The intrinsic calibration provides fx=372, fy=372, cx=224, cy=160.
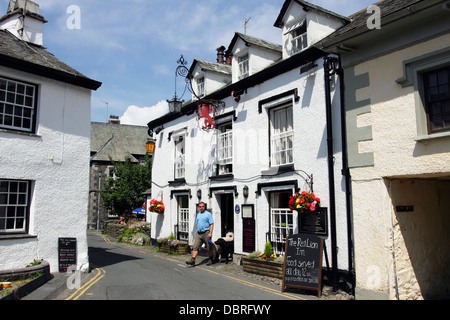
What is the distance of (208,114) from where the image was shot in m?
14.1

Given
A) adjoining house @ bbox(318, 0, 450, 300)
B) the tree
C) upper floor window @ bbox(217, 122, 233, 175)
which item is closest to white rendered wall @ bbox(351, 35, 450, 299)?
adjoining house @ bbox(318, 0, 450, 300)

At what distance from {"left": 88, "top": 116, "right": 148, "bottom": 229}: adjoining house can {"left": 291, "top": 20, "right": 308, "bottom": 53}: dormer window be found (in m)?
26.9

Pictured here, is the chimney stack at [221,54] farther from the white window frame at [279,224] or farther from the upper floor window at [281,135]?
the white window frame at [279,224]

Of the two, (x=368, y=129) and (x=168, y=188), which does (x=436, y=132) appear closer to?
(x=368, y=129)

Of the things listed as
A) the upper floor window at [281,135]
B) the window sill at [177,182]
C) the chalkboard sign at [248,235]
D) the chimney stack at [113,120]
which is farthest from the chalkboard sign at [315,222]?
the chimney stack at [113,120]

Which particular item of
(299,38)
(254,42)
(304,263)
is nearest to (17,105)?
(254,42)

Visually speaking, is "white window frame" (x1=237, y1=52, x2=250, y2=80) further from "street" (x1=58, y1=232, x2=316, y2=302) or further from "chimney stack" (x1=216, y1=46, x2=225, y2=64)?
"street" (x1=58, y1=232, x2=316, y2=302)

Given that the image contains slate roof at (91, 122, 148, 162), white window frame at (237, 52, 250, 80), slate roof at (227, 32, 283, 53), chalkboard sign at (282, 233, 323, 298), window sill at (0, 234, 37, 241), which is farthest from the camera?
slate roof at (91, 122, 148, 162)

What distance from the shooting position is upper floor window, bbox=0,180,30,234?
31.5 feet

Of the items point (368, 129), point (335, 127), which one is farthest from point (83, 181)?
point (368, 129)

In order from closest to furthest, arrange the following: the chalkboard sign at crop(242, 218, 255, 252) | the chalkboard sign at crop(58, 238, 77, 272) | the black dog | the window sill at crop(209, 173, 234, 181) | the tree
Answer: the chalkboard sign at crop(58, 238, 77, 272) < the chalkboard sign at crop(242, 218, 255, 252) < the black dog < the window sill at crop(209, 173, 234, 181) < the tree

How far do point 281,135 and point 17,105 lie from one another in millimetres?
7501

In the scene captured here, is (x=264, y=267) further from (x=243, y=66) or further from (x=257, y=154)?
(x=243, y=66)

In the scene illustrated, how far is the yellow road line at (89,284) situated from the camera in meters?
7.96
